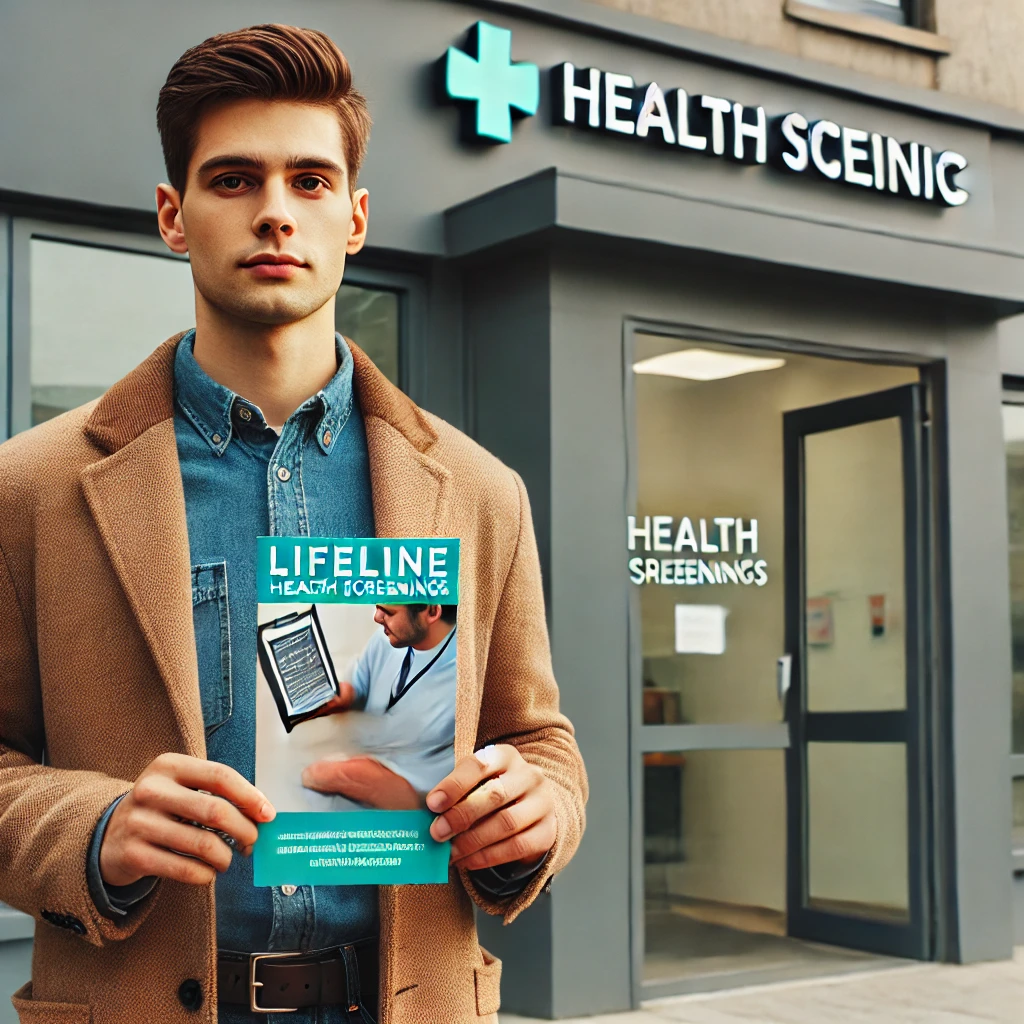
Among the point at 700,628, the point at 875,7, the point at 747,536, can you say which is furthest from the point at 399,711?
the point at 875,7

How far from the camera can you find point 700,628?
6.60 m

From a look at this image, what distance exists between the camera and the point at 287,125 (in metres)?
1.69

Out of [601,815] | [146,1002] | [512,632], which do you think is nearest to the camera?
[146,1002]

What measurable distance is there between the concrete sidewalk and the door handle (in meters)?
1.30

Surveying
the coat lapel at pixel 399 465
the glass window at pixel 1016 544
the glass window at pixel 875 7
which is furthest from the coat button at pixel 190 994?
the glass window at pixel 875 7

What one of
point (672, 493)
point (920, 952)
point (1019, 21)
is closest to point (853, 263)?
point (672, 493)

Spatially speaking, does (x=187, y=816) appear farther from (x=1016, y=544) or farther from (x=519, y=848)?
(x=1016, y=544)

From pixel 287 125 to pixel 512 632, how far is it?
0.68 meters

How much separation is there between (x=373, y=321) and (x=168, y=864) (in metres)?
4.78

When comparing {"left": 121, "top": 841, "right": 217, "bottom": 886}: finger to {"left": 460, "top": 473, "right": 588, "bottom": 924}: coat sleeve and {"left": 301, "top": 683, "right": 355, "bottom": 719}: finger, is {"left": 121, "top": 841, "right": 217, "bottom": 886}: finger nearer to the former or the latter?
{"left": 301, "top": 683, "right": 355, "bottom": 719}: finger

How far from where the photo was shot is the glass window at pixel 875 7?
7707 mm

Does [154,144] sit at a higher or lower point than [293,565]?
higher

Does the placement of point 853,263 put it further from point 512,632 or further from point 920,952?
point 512,632

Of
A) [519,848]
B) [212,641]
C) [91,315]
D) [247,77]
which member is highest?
[91,315]
